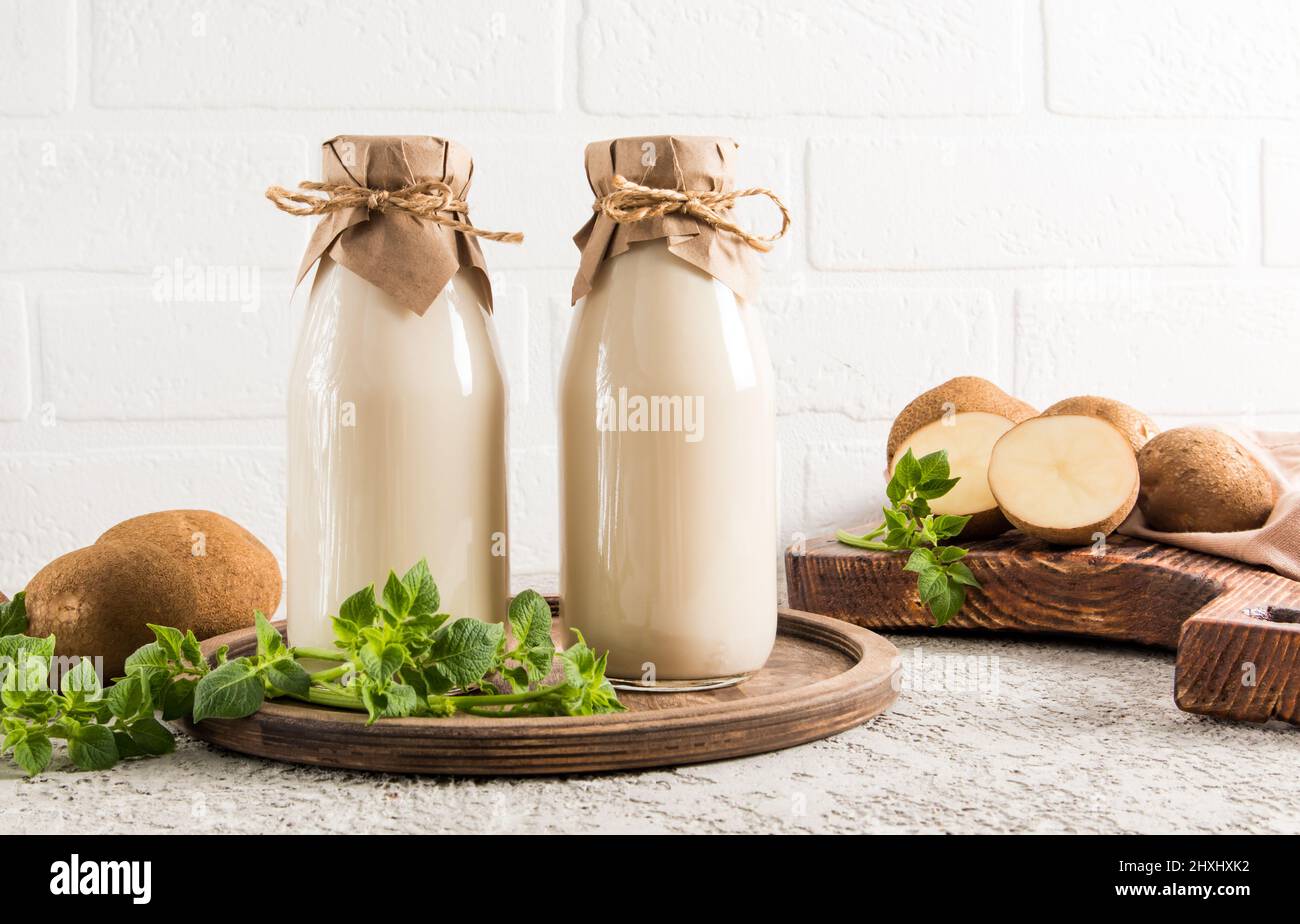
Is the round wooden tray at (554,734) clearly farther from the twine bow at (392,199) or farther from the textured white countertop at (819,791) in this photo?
the twine bow at (392,199)

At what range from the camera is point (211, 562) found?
2.29ft

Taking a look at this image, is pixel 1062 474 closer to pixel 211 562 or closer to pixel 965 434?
pixel 965 434

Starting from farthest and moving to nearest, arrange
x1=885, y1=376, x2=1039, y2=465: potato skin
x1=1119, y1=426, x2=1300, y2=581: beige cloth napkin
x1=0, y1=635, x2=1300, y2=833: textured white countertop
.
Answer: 1. x1=885, y1=376, x2=1039, y2=465: potato skin
2. x1=1119, y1=426, x2=1300, y2=581: beige cloth napkin
3. x1=0, y1=635, x2=1300, y2=833: textured white countertop

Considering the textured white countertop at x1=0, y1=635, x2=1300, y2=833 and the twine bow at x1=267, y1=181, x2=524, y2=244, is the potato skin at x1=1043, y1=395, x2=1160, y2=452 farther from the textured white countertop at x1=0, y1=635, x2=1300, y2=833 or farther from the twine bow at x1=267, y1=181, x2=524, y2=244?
the twine bow at x1=267, y1=181, x2=524, y2=244

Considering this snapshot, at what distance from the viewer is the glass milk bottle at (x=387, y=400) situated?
57 centimetres

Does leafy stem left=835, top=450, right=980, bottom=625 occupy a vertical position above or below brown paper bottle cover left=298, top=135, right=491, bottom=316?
below

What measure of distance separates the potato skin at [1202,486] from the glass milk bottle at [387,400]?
0.53 metres

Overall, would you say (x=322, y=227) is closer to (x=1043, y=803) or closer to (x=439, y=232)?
(x=439, y=232)

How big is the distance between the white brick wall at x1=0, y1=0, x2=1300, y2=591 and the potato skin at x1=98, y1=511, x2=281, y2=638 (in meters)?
0.43

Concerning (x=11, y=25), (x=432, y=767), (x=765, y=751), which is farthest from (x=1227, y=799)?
(x=11, y=25)

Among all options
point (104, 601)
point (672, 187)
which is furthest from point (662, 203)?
point (104, 601)

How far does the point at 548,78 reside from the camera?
1153 millimetres

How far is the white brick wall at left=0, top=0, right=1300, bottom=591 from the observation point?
1.12m

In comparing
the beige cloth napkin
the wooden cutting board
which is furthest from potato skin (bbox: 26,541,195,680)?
the beige cloth napkin
